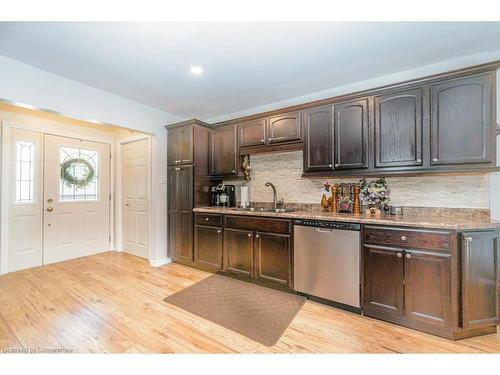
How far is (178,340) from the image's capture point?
1723 millimetres

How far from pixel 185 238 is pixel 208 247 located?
493 millimetres

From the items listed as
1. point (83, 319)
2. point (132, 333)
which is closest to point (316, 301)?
point (132, 333)

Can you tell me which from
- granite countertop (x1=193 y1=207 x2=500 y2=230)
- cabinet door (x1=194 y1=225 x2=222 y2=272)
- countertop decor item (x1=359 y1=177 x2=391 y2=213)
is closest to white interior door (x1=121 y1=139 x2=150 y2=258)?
cabinet door (x1=194 y1=225 x2=222 y2=272)

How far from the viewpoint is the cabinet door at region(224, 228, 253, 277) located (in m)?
2.76

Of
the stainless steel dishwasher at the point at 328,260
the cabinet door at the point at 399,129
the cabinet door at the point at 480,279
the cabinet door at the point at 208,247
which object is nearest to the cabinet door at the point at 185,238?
the cabinet door at the point at 208,247

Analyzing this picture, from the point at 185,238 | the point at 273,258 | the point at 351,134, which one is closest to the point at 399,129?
the point at 351,134

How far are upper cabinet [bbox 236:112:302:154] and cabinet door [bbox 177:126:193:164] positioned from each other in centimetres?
79

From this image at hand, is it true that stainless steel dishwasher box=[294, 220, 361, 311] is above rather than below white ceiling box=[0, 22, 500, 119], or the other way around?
below

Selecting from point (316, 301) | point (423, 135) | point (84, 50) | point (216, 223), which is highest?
Result: point (84, 50)

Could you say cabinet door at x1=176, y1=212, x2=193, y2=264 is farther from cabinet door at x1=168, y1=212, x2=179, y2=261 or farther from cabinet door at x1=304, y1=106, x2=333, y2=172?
cabinet door at x1=304, y1=106, x2=333, y2=172

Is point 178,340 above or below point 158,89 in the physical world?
below
